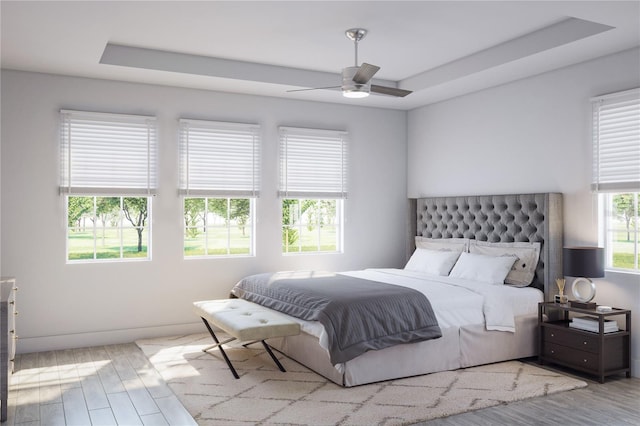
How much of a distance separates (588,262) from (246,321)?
2.65 meters

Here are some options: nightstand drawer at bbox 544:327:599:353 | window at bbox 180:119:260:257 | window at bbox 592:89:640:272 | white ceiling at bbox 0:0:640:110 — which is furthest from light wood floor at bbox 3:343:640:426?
white ceiling at bbox 0:0:640:110

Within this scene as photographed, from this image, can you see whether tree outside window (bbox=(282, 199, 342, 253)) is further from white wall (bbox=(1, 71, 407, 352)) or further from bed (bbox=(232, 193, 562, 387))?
bed (bbox=(232, 193, 562, 387))

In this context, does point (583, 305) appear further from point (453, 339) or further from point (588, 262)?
point (453, 339)

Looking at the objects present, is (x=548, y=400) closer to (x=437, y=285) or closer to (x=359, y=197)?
(x=437, y=285)

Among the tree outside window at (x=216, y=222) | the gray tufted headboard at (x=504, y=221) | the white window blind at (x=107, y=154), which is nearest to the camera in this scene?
the gray tufted headboard at (x=504, y=221)

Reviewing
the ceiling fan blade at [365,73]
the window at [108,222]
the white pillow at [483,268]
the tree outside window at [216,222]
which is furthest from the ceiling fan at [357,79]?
the window at [108,222]

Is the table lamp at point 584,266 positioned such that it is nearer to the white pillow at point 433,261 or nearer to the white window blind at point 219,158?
the white pillow at point 433,261

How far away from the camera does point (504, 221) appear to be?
17.5 ft

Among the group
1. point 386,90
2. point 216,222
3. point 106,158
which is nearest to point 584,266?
point 386,90

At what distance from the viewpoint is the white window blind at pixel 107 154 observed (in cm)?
513

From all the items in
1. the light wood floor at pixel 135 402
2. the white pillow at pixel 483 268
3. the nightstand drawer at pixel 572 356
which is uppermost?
the white pillow at pixel 483 268

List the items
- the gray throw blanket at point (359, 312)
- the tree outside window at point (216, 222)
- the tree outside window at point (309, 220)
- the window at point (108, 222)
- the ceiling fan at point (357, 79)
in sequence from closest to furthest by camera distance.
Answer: the gray throw blanket at point (359, 312) < the ceiling fan at point (357, 79) < the tree outside window at point (309, 220) < the window at point (108, 222) < the tree outside window at point (216, 222)

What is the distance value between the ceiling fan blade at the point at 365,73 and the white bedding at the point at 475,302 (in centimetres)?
174

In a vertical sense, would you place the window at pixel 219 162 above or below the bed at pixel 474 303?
above
